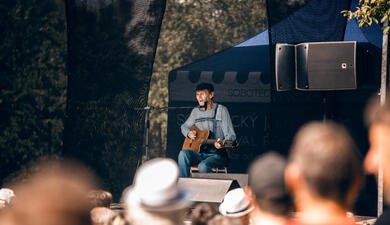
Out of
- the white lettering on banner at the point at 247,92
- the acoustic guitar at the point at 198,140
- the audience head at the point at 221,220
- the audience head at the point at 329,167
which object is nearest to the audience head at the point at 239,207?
the audience head at the point at 221,220

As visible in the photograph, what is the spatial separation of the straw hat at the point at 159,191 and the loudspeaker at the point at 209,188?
14.6ft

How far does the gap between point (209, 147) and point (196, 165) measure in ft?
0.95

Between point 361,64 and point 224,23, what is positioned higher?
point 224,23

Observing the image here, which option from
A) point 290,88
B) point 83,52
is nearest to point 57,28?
point 83,52

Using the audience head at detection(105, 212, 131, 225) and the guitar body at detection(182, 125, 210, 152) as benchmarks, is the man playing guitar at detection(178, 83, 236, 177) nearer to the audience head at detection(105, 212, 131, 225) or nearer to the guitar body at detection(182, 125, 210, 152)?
the guitar body at detection(182, 125, 210, 152)

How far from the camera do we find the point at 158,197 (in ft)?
5.76

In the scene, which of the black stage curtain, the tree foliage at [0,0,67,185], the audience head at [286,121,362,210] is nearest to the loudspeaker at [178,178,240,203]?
the black stage curtain

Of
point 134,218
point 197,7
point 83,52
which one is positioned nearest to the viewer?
point 134,218

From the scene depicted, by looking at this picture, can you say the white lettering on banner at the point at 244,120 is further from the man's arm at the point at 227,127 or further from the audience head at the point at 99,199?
the audience head at the point at 99,199

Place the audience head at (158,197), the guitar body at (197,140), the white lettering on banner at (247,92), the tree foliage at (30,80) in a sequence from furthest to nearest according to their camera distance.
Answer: the white lettering on banner at (247,92)
the tree foliage at (30,80)
the guitar body at (197,140)
the audience head at (158,197)

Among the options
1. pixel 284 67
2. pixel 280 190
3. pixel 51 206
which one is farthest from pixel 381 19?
pixel 51 206

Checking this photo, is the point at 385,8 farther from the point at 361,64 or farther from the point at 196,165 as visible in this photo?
the point at 196,165

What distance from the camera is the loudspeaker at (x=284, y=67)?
6.43m

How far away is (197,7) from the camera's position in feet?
64.0
